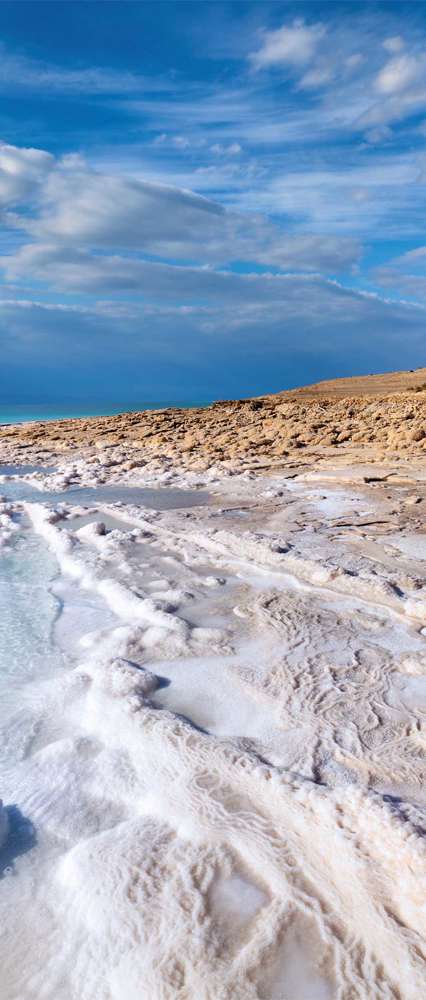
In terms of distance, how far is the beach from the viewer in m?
1.24

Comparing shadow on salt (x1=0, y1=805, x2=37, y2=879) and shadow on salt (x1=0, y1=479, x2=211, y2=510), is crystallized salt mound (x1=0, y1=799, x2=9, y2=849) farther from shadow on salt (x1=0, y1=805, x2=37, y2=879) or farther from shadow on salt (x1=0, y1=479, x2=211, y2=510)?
shadow on salt (x1=0, y1=479, x2=211, y2=510)

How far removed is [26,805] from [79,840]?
0.22m

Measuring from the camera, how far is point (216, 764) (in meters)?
1.79

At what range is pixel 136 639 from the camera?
2727 millimetres

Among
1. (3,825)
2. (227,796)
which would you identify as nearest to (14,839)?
(3,825)

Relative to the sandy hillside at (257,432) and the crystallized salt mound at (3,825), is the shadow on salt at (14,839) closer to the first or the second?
the crystallized salt mound at (3,825)

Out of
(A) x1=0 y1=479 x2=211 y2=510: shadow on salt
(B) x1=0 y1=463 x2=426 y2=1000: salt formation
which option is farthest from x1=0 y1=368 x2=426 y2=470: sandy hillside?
(B) x1=0 y1=463 x2=426 y2=1000: salt formation

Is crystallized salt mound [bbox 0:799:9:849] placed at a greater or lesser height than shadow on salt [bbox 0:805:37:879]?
greater

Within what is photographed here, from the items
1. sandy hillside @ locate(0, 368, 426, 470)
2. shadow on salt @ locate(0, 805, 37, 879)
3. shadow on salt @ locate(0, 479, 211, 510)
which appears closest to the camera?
shadow on salt @ locate(0, 805, 37, 879)

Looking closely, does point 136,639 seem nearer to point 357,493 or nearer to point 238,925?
point 238,925

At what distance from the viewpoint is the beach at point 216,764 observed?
1.24 metres

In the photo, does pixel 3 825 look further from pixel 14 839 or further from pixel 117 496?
pixel 117 496

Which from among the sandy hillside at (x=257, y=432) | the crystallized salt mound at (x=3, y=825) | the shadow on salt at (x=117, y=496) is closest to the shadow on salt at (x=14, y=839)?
the crystallized salt mound at (x=3, y=825)

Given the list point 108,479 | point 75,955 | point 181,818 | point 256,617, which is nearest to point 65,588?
point 256,617
